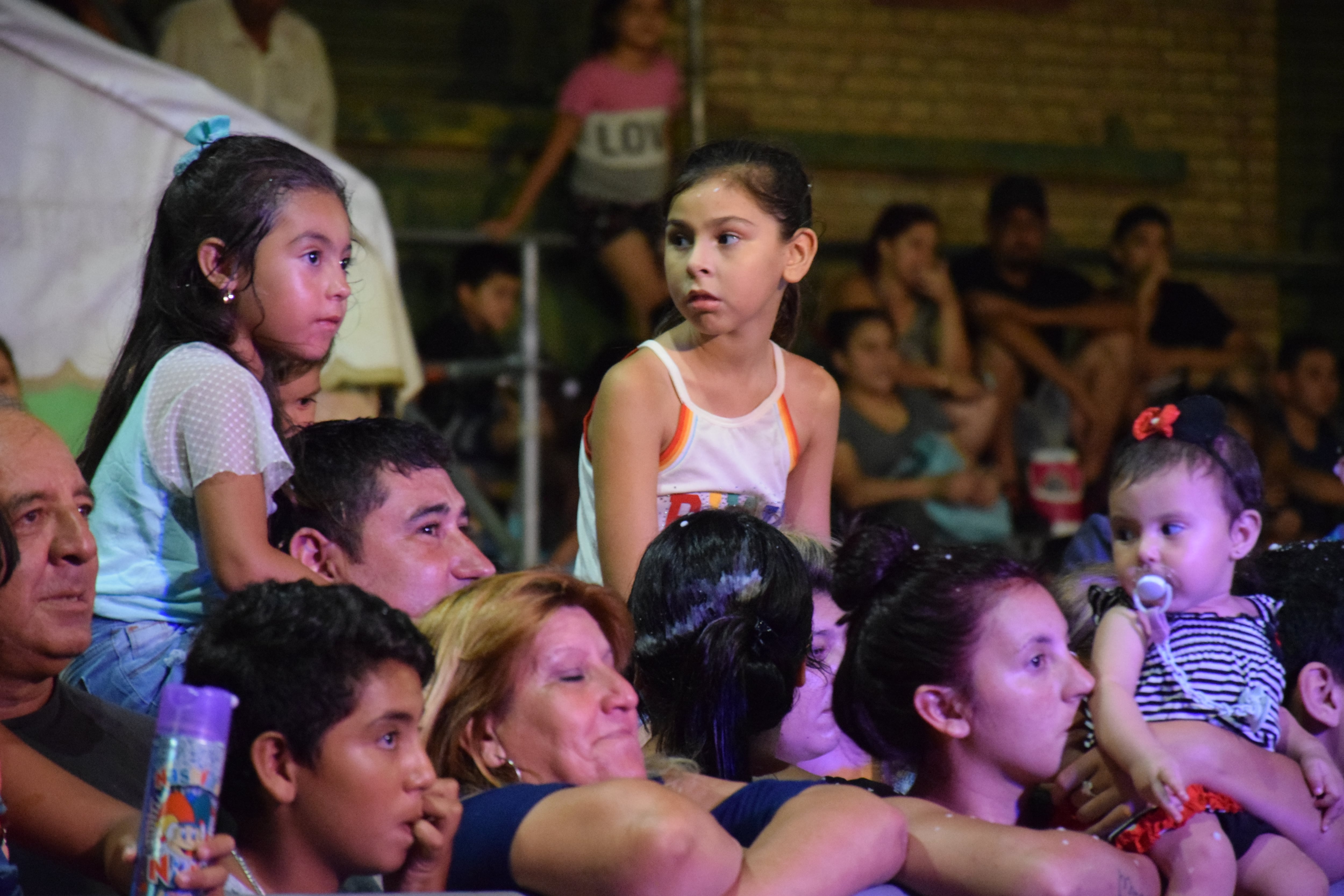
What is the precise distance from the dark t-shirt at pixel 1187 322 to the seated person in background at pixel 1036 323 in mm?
198

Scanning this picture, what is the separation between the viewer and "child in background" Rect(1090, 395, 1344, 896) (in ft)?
7.77

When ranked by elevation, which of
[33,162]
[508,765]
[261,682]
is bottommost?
[508,765]

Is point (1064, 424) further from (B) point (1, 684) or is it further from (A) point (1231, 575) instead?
(B) point (1, 684)

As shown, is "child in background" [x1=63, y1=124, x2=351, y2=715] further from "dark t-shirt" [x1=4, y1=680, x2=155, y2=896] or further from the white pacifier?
the white pacifier

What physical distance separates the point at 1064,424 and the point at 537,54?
9.98ft

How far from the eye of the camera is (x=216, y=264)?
273cm

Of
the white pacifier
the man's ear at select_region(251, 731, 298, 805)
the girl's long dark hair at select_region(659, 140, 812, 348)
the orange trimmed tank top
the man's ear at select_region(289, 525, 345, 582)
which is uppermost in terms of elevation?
the girl's long dark hair at select_region(659, 140, 812, 348)

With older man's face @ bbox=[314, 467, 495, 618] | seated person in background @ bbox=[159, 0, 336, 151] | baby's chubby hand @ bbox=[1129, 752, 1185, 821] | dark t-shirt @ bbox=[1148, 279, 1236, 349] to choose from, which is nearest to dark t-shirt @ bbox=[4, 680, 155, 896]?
older man's face @ bbox=[314, 467, 495, 618]

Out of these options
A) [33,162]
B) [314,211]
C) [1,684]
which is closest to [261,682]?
[1,684]

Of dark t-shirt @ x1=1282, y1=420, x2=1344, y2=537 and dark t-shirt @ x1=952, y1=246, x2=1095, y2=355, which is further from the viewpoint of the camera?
dark t-shirt @ x1=952, y1=246, x2=1095, y2=355

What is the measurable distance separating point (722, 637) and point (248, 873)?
0.77 meters

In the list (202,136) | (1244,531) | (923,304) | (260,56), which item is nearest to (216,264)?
(202,136)

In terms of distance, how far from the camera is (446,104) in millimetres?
6984

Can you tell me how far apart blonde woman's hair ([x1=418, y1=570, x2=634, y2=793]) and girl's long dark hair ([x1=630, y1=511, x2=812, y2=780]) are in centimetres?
22
